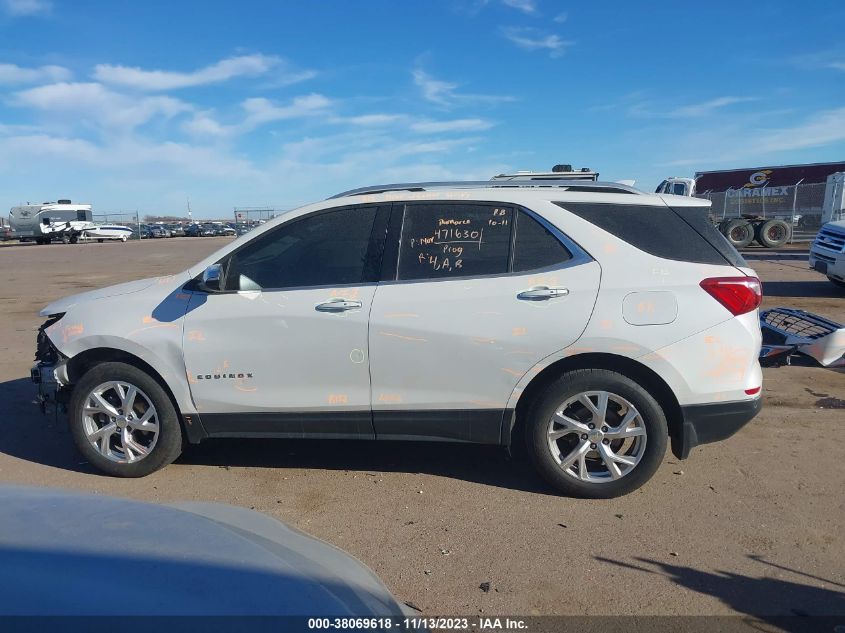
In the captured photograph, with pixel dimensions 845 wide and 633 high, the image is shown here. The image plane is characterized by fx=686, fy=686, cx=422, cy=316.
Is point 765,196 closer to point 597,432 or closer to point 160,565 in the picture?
point 597,432

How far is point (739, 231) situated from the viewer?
2409 centimetres

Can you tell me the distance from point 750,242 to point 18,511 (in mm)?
25902

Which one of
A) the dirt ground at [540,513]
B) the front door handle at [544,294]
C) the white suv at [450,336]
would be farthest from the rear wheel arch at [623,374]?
the dirt ground at [540,513]

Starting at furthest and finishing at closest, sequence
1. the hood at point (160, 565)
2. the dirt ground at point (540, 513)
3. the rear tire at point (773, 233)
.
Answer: the rear tire at point (773, 233) < the dirt ground at point (540, 513) < the hood at point (160, 565)

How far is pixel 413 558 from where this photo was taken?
3.52 meters

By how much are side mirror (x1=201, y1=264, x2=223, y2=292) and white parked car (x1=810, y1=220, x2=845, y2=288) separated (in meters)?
11.2

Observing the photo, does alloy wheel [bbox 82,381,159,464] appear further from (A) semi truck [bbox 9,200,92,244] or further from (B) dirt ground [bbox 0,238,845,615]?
(A) semi truck [bbox 9,200,92,244]

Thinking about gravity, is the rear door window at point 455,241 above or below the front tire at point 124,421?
above

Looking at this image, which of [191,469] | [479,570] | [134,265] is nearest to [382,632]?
[479,570]

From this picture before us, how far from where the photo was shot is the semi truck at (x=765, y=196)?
957 inches

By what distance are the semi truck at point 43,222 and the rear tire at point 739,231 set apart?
131 ft

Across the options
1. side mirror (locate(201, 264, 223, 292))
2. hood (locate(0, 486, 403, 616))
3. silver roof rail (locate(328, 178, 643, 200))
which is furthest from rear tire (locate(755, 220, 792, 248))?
hood (locate(0, 486, 403, 616))

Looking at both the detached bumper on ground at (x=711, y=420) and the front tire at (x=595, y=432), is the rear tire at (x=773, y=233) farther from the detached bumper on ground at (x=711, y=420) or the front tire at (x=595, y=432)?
the front tire at (x=595, y=432)

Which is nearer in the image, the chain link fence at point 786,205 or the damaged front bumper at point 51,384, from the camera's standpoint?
the damaged front bumper at point 51,384
